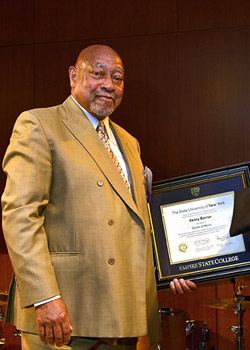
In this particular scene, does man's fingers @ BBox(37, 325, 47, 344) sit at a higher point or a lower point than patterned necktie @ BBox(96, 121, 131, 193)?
lower

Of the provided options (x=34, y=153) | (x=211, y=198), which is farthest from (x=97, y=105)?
(x=211, y=198)

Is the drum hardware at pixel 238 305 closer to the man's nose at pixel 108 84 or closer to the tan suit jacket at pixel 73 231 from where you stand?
the tan suit jacket at pixel 73 231

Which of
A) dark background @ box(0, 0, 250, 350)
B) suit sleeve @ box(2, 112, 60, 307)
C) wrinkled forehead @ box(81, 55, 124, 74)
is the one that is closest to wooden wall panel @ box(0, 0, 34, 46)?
dark background @ box(0, 0, 250, 350)

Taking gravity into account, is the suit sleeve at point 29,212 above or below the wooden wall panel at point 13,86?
below

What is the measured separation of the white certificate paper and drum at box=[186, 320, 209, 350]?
1.69m

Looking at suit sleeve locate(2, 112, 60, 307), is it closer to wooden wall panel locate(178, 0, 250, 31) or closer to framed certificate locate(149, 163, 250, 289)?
framed certificate locate(149, 163, 250, 289)

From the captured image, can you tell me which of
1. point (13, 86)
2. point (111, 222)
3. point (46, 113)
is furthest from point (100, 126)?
point (13, 86)

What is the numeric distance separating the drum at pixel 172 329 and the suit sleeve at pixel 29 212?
78.3 inches

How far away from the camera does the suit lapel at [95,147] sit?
7.09 feet

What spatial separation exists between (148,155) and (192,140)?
1.28 feet

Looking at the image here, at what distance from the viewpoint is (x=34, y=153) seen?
6.71ft

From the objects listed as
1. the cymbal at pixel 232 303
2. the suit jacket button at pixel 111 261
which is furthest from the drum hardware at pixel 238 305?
the suit jacket button at pixel 111 261

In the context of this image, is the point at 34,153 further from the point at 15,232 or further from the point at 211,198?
the point at 211,198

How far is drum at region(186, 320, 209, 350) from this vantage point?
403cm
